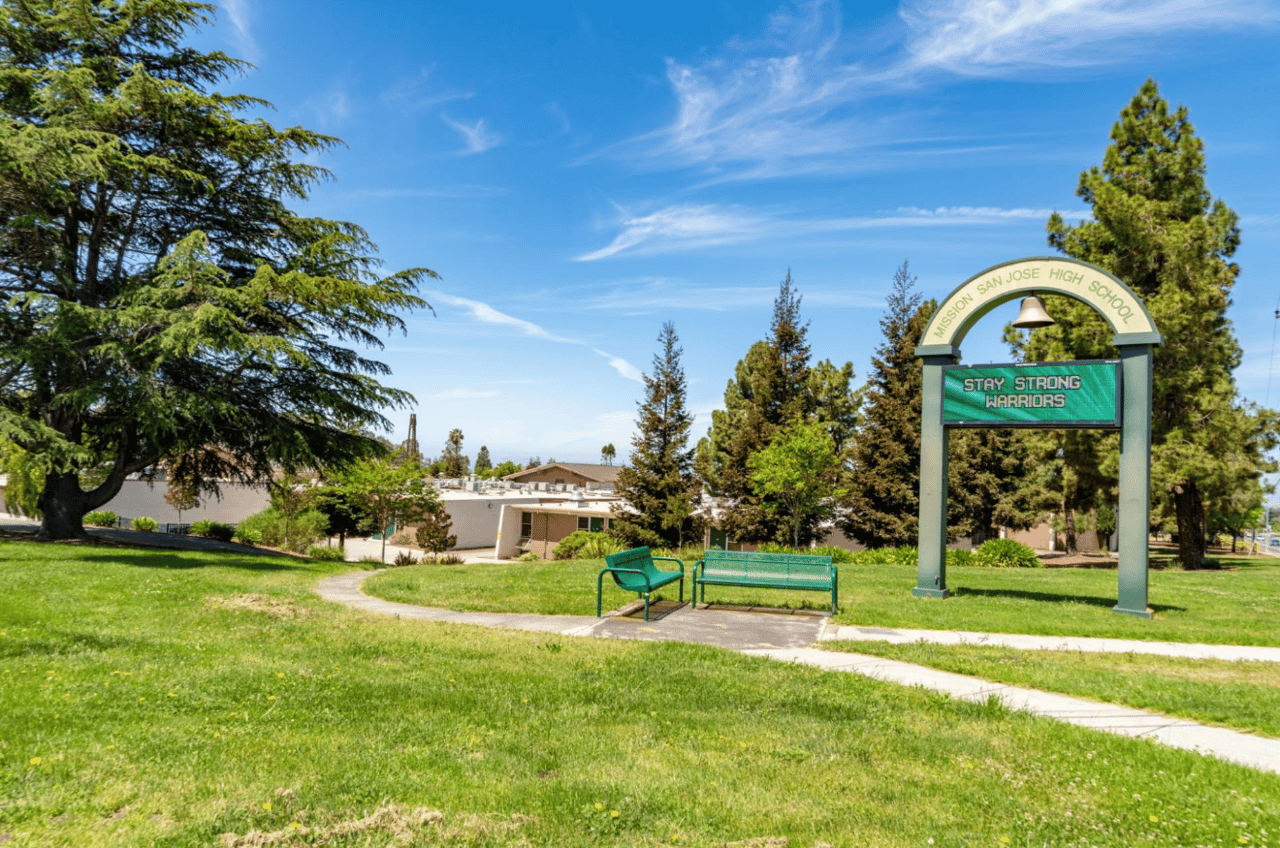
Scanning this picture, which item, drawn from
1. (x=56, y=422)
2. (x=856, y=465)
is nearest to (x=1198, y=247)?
(x=856, y=465)

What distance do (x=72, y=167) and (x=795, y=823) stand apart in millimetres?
22058

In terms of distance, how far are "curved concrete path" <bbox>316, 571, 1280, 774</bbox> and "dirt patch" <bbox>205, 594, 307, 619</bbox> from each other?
122cm

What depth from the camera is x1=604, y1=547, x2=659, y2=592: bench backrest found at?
1152 centimetres

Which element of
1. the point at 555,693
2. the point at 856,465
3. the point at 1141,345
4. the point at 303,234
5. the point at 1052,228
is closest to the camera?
the point at 555,693

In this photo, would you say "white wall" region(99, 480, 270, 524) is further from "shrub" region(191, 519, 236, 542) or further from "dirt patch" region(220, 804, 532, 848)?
"dirt patch" region(220, 804, 532, 848)

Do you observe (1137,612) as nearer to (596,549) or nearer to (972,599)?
(972,599)

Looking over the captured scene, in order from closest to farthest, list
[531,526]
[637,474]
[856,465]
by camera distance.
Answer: [856,465] < [637,474] < [531,526]

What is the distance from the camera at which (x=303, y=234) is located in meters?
23.6

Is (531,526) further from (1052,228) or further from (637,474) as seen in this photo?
(1052,228)

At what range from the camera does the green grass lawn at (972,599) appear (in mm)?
11305

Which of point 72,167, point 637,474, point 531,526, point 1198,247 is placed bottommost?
point 531,526

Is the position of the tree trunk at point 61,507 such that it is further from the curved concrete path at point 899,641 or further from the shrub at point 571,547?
the shrub at point 571,547

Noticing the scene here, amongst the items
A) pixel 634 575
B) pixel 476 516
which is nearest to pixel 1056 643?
pixel 634 575

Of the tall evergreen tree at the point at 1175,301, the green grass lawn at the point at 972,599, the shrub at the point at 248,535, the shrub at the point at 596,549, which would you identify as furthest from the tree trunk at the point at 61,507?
the tall evergreen tree at the point at 1175,301
